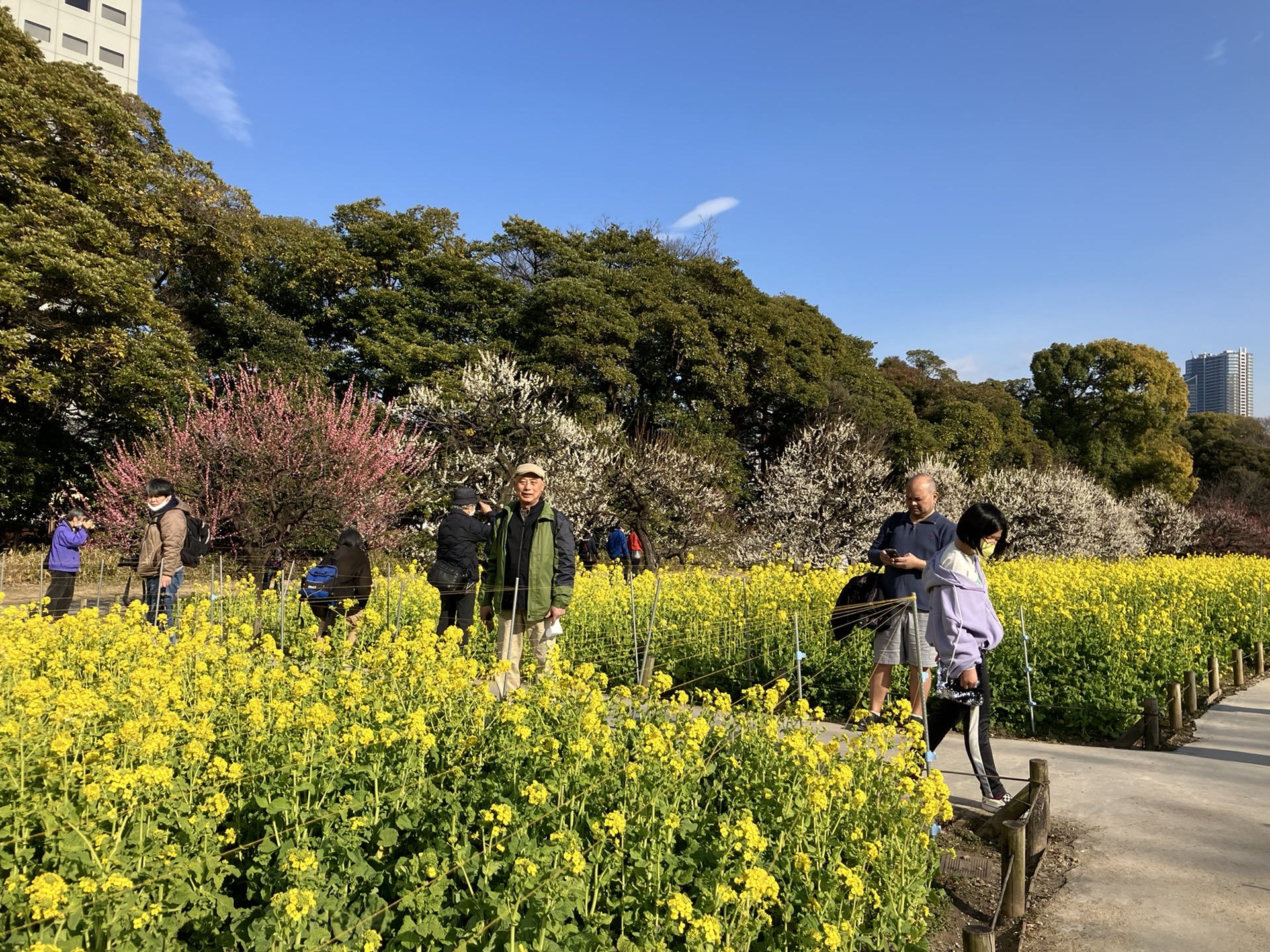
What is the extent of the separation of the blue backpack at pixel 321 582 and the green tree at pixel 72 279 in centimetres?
1104

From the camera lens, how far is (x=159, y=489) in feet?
25.8

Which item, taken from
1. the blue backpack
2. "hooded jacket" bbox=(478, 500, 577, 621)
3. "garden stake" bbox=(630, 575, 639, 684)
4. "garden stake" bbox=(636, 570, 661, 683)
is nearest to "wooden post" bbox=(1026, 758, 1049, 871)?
"garden stake" bbox=(636, 570, 661, 683)

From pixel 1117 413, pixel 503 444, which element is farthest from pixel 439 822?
pixel 1117 413

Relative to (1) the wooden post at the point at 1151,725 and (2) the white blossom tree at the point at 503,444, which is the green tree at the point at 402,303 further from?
(1) the wooden post at the point at 1151,725

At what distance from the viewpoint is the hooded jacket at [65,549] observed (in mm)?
9633

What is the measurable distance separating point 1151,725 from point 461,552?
5.65 metres

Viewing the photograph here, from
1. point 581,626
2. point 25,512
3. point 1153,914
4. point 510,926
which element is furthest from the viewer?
point 25,512

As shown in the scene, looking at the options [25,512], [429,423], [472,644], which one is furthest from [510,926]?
[25,512]

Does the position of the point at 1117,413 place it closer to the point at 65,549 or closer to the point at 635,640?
the point at 635,640

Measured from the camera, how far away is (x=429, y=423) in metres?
19.7

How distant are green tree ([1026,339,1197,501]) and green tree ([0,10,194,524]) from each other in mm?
32995

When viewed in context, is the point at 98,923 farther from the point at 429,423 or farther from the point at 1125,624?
the point at 429,423

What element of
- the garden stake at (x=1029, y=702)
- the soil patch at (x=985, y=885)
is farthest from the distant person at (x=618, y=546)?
the soil patch at (x=985, y=885)

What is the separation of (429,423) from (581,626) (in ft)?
41.9
